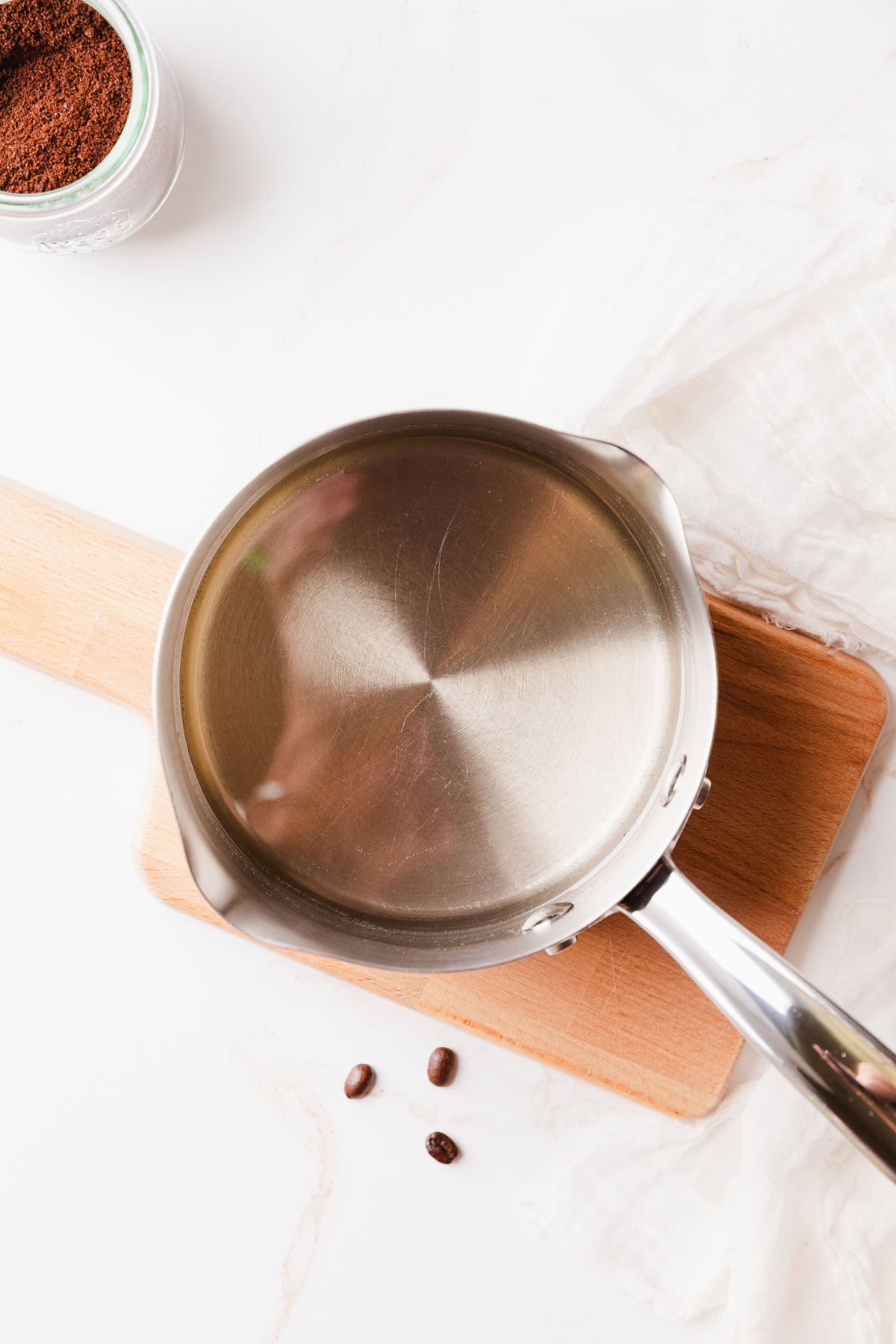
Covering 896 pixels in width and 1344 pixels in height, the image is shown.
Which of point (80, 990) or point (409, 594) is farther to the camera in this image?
point (80, 990)

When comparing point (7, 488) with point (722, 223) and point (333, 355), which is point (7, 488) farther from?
point (722, 223)

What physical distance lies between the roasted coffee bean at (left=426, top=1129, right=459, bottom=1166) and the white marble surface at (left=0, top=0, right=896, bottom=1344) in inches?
0.5

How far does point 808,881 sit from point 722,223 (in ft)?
1.53

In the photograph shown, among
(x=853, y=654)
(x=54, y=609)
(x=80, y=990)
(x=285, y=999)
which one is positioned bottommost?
(x=80, y=990)

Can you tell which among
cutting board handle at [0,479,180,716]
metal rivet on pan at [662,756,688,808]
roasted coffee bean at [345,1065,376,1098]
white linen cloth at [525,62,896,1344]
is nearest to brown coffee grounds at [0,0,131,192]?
cutting board handle at [0,479,180,716]

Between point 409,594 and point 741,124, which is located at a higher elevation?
point 741,124

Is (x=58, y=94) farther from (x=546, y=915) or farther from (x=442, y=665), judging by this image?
(x=546, y=915)

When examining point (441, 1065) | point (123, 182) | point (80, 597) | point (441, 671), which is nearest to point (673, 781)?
point (441, 671)

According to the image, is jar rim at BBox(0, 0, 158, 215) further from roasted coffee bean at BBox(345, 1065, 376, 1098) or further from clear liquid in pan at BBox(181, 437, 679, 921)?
roasted coffee bean at BBox(345, 1065, 376, 1098)

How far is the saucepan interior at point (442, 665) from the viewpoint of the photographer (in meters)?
0.71

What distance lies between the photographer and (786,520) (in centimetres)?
71

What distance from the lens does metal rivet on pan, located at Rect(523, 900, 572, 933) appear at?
696 millimetres

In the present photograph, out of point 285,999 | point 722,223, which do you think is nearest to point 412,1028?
point 285,999

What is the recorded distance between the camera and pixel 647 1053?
0.72 meters
